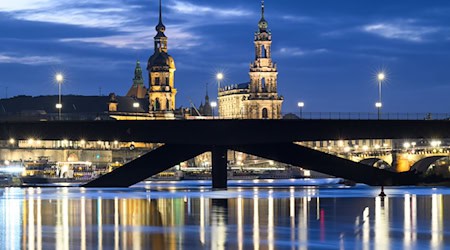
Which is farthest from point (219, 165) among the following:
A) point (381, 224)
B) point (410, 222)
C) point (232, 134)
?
point (381, 224)

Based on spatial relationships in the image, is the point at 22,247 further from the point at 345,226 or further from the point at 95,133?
the point at 95,133

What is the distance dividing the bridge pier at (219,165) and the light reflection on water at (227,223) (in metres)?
25.1

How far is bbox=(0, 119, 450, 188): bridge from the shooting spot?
12719 cm

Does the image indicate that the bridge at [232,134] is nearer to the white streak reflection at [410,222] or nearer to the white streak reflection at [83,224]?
the white streak reflection at [83,224]

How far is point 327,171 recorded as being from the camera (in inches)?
5148

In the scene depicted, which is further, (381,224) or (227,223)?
(227,223)

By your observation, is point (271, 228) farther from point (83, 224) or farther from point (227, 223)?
point (83, 224)

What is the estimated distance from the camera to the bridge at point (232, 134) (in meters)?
127

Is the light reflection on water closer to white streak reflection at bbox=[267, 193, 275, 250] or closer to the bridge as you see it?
white streak reflection at bbox=[267, 193, 275, 250]

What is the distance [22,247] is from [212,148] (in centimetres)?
7144

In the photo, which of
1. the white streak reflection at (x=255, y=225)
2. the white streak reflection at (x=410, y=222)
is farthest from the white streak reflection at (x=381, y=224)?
the white streak reflection at (x=255, y=225)

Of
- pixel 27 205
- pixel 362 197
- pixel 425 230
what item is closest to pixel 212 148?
pixel 362 197

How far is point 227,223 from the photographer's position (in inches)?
2913

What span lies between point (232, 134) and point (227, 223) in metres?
55.0
